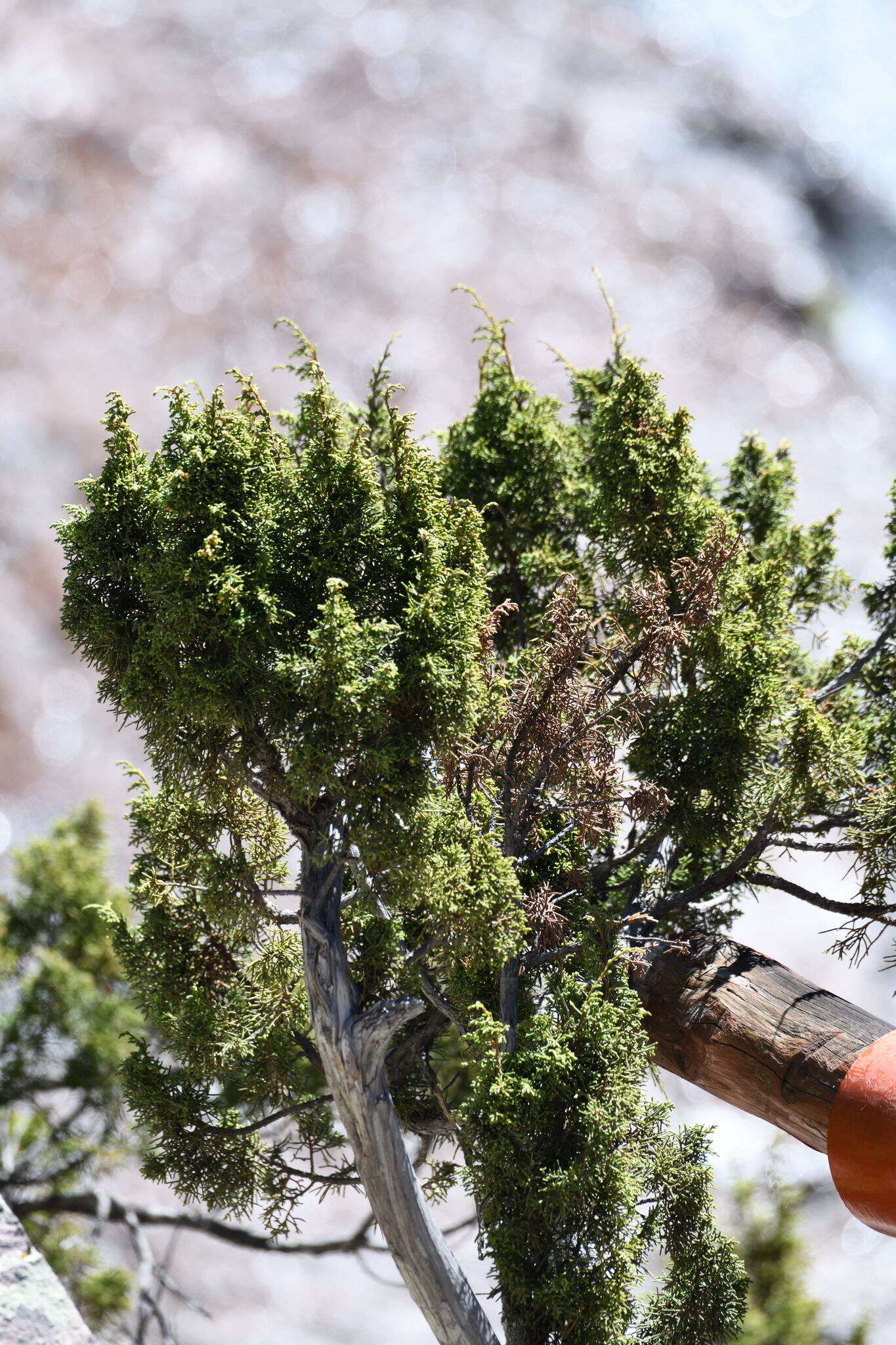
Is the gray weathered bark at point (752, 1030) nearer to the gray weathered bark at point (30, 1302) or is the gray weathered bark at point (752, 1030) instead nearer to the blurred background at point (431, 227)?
the gray weathered bark at point (30, 1302)

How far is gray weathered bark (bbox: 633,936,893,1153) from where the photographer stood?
114 inches

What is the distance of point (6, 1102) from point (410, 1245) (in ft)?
9.65

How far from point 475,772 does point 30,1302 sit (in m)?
1.63

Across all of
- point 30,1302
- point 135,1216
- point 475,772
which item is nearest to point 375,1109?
point 475,772

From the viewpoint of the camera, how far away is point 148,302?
1012 cm

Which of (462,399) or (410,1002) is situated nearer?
(410,1002)

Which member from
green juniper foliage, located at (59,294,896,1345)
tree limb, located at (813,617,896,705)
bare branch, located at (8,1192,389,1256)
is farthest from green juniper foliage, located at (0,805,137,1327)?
tree limb, located at (813,617,896,705)

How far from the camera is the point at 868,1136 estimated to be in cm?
266

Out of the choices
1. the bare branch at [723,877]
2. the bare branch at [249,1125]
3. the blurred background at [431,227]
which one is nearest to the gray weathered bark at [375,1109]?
the bare branch at [249,1125]

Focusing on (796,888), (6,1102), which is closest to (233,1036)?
(796,888)

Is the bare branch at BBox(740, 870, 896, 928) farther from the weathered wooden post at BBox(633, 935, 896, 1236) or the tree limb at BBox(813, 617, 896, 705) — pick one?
the tree limb at BBox(813, 617, 896, 705)

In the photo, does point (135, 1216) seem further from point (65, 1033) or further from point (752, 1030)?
point (752, 1030)

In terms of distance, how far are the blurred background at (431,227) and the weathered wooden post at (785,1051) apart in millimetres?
5999

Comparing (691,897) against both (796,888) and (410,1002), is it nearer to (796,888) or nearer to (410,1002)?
(796,888)
